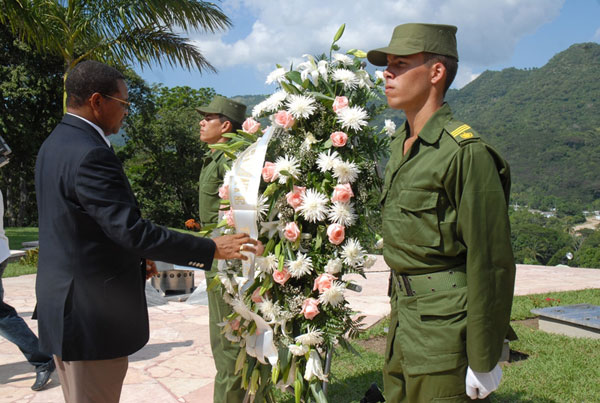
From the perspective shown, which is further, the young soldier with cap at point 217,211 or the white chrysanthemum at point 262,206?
the young soldier with cap at point 217,211

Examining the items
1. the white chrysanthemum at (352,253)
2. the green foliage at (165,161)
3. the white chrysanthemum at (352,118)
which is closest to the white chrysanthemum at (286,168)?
the white chrysanthemum at (352,118)

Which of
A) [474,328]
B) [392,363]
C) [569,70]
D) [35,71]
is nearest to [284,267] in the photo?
[392,363]

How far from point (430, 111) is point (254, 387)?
1.97m

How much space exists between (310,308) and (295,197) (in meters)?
0.62

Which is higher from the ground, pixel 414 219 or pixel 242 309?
pixel 414 219

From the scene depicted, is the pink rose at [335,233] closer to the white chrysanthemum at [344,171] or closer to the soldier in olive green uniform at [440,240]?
the white chrysanthemum at [344,171]

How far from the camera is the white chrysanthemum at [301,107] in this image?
9.93 ft

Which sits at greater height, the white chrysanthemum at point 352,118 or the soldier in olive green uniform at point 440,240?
the white chrysanthemum at point 352,118

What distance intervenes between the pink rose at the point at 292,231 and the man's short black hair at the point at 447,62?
1.08 m

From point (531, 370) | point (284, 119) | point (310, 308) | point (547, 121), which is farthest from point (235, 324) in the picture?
point (547, 121)

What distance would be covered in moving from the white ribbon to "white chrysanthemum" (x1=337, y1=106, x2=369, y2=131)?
432mm

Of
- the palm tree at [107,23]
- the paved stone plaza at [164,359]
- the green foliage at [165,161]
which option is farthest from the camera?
the green foliage at [165,161]

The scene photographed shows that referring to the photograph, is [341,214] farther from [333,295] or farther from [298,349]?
[298,349]

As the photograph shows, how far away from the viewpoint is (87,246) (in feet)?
7.29
